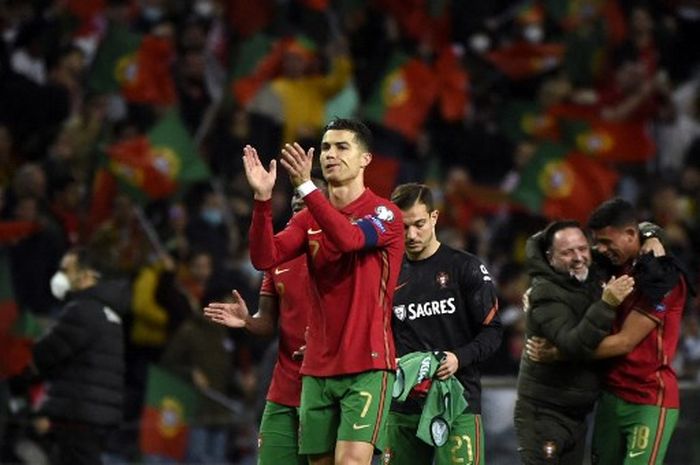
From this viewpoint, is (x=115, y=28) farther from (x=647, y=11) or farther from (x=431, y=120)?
(x=647, y=11)

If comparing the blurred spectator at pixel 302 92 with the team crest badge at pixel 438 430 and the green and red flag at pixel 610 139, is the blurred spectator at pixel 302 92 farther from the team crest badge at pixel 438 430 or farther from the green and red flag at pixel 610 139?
the team crest badge at pixel 438 430

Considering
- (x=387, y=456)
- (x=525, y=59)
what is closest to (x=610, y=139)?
(x=525, y=59)

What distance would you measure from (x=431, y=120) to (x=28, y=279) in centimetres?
512

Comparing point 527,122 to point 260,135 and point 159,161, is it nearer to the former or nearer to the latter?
point 260,135

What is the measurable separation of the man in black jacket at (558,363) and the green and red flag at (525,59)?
8.48 m

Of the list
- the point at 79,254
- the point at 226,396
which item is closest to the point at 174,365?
the point at 226,396

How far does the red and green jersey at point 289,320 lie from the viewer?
892 centimetres

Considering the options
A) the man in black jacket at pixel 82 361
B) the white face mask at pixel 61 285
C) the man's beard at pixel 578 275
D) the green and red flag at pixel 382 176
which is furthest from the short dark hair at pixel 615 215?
the green and red flag at pixel 382 176

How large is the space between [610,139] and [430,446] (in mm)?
8925

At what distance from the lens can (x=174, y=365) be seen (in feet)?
45.2

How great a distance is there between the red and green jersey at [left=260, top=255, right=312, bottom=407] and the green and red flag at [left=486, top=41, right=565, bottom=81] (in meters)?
8.96

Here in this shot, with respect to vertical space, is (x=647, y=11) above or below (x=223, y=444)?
above

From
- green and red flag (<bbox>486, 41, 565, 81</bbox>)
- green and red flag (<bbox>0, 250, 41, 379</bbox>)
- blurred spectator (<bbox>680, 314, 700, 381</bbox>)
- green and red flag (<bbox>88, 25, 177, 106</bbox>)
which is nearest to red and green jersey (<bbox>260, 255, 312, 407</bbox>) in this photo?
green and red flag (<bbox>0, 250, 41, 379</bbox>)

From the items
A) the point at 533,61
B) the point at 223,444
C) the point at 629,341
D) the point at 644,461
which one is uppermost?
the point at 533,61
